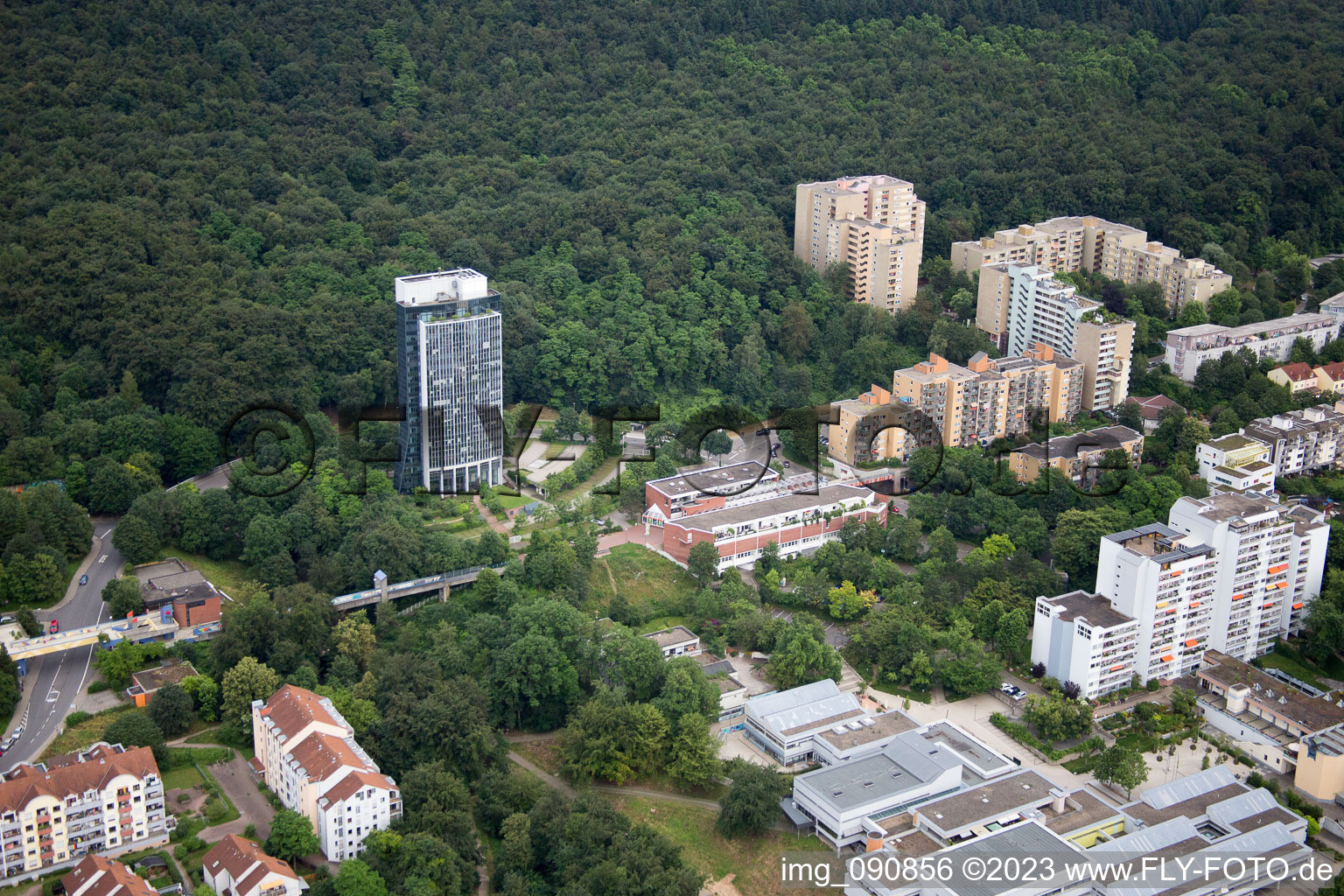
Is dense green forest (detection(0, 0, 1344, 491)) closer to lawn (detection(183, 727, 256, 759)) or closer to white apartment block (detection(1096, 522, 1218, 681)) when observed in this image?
lawn (detection(183, 727, 256, 759))

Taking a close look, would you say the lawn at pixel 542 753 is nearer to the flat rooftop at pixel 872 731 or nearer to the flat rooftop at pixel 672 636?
the flat rooftop at pixel 672 636

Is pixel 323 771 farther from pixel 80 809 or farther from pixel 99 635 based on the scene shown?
pixel 99 635

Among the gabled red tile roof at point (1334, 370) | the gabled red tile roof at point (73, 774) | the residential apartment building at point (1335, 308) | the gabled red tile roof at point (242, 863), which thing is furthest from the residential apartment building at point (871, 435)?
the gabled red tile roof at point (73, 774)

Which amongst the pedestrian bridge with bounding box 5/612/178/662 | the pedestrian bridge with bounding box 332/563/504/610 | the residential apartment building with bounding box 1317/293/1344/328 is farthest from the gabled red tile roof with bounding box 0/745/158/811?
the residential apartment building with bounding box 1317/293/1344/328

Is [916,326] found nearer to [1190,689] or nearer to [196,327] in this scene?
[1190,689]

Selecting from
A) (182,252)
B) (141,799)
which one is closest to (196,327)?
(182,252)

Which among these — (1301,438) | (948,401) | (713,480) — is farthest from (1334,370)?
(713,480)
